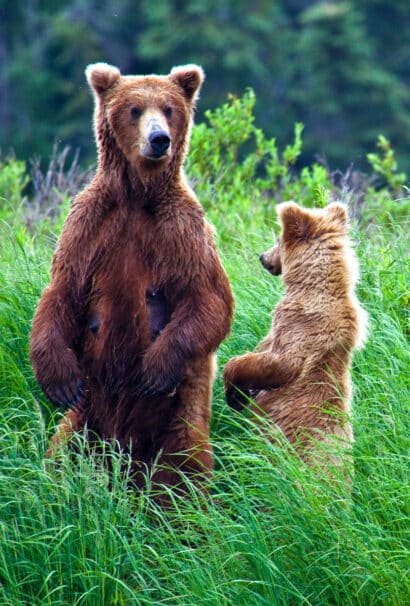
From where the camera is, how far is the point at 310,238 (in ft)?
17.3

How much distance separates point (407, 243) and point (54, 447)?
229cm

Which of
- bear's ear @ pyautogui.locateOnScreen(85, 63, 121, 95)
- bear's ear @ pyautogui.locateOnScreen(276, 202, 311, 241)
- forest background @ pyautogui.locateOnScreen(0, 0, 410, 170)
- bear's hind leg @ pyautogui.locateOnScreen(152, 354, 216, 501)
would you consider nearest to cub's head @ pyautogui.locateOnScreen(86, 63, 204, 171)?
→ bear's ear @ pyautogui.locateOnScreen(85, 63, 121, 95)

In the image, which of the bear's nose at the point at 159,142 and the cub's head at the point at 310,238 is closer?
the bear's nose at the point at 159,142

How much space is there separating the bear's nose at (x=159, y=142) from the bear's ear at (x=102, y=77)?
392 mm

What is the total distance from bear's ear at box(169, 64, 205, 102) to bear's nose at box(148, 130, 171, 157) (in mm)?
402

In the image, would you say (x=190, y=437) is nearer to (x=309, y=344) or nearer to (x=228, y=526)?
(x=309, y=344)

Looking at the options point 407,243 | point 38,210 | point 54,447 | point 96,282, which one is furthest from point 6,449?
point 38,210

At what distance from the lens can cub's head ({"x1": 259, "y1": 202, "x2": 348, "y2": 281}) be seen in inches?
205

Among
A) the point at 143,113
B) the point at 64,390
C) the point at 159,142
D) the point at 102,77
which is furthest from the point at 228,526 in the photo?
the point at 102,77

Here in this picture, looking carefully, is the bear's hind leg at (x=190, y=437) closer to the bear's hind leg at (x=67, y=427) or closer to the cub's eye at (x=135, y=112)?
the bear's hind leg at (x=67, y=427)

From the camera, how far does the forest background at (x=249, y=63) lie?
2534 centimetres

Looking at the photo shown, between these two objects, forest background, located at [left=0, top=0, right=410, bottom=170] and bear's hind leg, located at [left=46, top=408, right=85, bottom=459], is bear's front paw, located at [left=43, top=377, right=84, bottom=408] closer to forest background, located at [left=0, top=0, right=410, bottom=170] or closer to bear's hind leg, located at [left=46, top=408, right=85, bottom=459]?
bear's hind leg, located at [left=46, top=408, right=85, bottom=459]

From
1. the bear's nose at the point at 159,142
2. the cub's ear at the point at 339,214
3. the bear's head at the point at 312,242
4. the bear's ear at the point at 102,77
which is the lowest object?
the bear's head at the point at 312,242

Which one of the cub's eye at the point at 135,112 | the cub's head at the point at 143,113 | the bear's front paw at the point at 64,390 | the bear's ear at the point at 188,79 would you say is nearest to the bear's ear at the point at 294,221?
the cub's head at the point at 143,113
